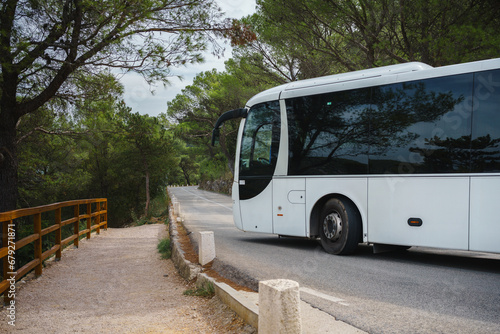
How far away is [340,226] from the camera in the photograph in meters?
7.57

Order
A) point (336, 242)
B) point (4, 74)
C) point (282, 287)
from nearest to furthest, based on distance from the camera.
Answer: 1. point (282, 287)
2. point (336, 242)
3. point (4, 74)

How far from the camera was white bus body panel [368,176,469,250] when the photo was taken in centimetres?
619

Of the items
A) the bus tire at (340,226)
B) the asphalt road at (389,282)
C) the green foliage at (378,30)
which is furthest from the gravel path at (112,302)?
the green foliage at (378,30)

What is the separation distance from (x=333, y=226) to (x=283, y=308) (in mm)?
4580

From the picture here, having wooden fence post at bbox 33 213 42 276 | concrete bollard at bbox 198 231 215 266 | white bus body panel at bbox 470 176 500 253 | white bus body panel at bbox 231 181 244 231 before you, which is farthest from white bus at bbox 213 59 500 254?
wooden fence post at bbox 33 213 42 276

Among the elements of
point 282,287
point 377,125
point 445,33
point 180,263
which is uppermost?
point 445,33

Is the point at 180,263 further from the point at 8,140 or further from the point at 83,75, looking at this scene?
the point at 83,75

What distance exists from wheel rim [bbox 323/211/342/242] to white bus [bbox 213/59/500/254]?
19 millimetres

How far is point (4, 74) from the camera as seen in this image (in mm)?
10602

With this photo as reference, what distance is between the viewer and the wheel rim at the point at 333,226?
25.0 feet

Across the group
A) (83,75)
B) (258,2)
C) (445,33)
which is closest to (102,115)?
(83,75)

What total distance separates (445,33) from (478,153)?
859 centimetres

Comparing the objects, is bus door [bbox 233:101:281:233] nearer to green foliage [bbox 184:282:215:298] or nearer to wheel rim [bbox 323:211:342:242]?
wheel rim [bbox 323:211:342:242]

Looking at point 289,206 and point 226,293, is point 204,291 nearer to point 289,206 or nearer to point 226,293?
point 226,293
